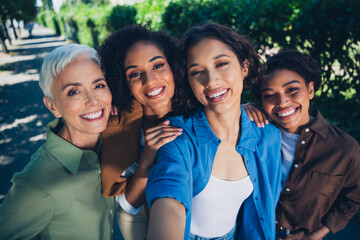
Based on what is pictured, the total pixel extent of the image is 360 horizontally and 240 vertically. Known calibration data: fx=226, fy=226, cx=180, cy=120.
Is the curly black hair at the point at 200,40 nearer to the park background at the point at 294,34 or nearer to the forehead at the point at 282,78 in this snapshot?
the forehead at the point at 282,78

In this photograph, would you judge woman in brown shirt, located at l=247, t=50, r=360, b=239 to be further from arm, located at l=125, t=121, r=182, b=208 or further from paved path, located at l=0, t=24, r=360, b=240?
paved path, located at l=0, t=24, r=360, b=240

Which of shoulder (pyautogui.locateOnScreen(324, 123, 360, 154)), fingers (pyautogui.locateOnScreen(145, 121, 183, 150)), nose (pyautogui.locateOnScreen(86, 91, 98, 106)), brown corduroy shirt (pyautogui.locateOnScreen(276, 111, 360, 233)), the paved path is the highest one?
nose (pyautogui.locateOnScreen(86, 91, 98, 106))

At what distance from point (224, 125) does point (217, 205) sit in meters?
0.60

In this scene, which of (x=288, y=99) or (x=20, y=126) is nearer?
(x=288, y=99)

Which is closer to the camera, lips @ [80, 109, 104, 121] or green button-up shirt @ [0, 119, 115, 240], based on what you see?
green button-up shirt @ [0, 119, 115, 240]

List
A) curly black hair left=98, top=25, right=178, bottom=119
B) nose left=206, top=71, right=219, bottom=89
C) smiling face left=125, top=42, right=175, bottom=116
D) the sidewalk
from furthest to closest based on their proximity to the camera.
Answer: the sidewalk < curly black hair left=98, top=25, right=178, bottom=119 < smiling face left=125, top=42, right=175, bottom=116 < nose left=206, top=71, right=219, bottom=89

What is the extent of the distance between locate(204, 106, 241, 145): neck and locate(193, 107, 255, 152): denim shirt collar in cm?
6

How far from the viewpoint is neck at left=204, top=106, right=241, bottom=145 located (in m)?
1.76

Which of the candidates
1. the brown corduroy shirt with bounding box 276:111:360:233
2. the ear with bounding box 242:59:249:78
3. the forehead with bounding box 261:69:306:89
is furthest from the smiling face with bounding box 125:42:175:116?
the brown corduroy shirt with bounding box 276:111:360:233

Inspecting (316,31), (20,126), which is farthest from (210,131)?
(20,126)

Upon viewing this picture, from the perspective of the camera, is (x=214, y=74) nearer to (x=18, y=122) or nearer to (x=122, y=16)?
(x=18, y=122)

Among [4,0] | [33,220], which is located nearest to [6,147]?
[33,220]

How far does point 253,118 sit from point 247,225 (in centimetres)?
87

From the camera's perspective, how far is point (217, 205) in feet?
5.37
